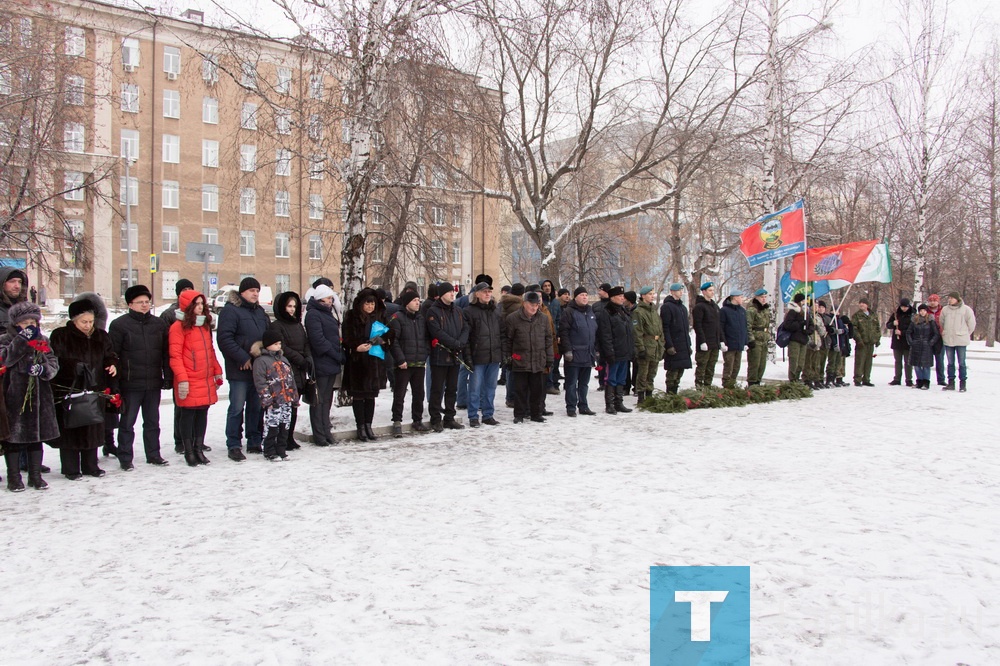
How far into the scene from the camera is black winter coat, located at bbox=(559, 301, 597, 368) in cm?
1164

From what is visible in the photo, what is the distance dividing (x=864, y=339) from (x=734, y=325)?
4.50 meters

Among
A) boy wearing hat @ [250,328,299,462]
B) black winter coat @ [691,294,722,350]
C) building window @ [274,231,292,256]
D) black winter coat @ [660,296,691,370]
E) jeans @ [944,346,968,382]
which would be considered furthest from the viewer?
building window @ [274,231,292,256]

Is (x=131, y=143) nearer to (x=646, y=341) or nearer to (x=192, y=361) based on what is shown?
(x=646, y=341)

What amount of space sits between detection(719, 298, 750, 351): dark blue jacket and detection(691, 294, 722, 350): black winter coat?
0.43 metres

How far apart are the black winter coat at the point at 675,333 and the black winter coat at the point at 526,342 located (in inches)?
114

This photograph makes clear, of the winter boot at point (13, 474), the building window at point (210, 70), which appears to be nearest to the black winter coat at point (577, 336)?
the building window at point (210, 70)

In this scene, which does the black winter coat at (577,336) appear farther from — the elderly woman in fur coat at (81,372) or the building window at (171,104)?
the building window at (171,104)

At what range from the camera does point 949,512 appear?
20.4 ft

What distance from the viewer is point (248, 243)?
4984cm

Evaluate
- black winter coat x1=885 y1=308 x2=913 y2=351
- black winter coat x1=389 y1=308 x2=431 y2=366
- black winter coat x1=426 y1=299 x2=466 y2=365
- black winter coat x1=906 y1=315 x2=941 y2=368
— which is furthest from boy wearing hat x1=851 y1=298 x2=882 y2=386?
black winter coat x1=389 y1=308 x2=431 y2=366

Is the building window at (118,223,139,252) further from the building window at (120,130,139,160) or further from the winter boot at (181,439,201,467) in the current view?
the winter boot at (181,439,201,467)

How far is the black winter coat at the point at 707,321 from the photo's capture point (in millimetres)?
13383

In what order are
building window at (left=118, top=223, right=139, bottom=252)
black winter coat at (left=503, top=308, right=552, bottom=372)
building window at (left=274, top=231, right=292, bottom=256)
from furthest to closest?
building window at (left=274, top=231, right=292, bottom=256), building window at (left=118, top=223, right=139, bottom=252), black winter coat at (left=503, top=308, right=552, bottom=372)

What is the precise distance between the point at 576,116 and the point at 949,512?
1306 centimetres
